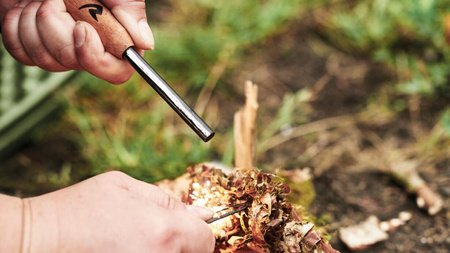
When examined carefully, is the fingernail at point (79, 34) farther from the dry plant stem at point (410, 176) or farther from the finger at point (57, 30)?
the dry plant stem at point (410, 176)

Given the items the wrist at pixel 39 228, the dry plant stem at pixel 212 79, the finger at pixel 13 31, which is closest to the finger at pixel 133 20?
the finger at pixel 13 31

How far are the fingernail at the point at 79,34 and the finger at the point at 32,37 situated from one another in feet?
0.45

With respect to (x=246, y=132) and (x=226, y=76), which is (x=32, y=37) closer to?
(x=246, y=132)

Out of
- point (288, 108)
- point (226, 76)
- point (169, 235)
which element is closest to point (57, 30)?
point (169, 235)

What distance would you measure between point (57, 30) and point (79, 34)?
0.07 m

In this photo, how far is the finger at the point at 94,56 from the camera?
0.99 metres

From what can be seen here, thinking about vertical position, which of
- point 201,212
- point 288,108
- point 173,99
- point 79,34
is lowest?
point 201,212

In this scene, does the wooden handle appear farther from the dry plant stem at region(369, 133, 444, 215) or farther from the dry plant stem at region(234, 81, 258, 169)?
the dry plant stem at region(369, 133, 444, 215)

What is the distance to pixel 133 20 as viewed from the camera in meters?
1.05

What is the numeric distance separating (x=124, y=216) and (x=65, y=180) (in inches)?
42.8

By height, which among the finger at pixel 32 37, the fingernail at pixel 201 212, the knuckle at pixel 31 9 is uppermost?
the knuckle at pixel 31 9

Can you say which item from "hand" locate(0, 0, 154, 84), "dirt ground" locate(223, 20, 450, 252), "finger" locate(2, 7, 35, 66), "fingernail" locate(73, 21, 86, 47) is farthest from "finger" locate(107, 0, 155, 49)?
"dirt ground" locate(223, 20, 450, 252)

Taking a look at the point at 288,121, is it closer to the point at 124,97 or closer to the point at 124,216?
the point at 124,97

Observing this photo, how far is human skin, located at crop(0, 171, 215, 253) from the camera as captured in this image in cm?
75
